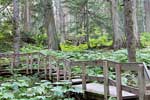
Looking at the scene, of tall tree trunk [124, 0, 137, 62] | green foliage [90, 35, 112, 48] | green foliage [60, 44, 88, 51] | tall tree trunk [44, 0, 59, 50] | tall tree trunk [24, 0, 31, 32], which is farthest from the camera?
tall tree trunk [24, 0, 31, 32]

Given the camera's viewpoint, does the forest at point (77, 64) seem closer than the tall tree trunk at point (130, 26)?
Yes

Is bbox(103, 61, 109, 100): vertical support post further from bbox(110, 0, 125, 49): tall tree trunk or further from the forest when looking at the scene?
bbox(110, 0, 125, 49): tall tree trunk

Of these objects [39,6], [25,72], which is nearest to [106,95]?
[25,72]

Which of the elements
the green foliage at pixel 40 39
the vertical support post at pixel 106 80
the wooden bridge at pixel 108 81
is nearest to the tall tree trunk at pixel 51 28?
the green foliage at pixel 40 39

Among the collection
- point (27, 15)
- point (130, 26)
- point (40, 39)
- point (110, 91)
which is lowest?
point (110, 91)

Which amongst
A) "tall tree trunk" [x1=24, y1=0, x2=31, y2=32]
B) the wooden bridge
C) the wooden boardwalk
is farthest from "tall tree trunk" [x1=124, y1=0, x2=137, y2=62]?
"tall tree trunk" [x1=24, y1=0, x2=31, y2=32]

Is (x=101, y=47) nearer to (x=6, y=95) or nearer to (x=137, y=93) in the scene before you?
(x=6, y=95)

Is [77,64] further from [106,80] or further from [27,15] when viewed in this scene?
[27,15]

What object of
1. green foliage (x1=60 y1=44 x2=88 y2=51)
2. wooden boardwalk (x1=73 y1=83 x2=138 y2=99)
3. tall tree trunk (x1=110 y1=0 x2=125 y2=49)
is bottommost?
wooden boardwalk (x1=73 y1=83 x2=138 y2=99)

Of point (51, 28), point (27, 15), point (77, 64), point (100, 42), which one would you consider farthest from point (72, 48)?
point (77, 64)

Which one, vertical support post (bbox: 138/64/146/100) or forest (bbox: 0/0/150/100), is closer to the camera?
vertical support post (bbox: 138/64/146/100)

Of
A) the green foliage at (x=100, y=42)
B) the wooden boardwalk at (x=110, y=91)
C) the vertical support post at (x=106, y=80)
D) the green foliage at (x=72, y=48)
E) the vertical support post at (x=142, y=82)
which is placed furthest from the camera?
the green foliage at (x=100, y=42)

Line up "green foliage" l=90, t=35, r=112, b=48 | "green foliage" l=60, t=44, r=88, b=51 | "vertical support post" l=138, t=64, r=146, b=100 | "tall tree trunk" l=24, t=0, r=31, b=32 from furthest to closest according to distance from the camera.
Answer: "tall tree trunk" l=24, t=0, r=31, b=32 < "green foliage" l=90, t=35, r=112, b=48 < "green foliage" l=60, t=44, r=88, b=51 < "vertical support post" l=138, t=64, r=146, b=100

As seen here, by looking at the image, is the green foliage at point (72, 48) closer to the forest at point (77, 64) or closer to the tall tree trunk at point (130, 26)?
the forest at point (77, 64)
